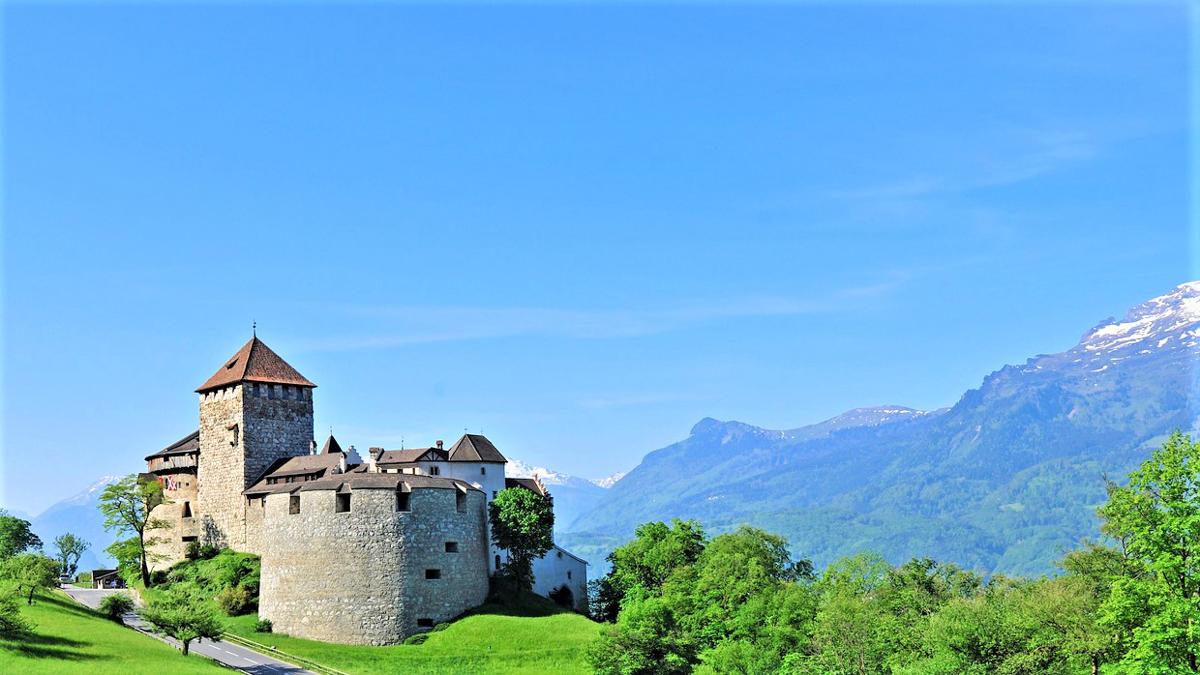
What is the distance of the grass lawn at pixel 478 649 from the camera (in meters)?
81.5

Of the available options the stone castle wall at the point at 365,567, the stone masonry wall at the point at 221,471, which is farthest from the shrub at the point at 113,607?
the stone masonry wall at the point at 221,471

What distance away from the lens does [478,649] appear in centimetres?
8494

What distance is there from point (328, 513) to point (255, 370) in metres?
21.6

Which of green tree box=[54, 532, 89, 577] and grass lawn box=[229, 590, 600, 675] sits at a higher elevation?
green tree box=[54, 532, 89, 577]

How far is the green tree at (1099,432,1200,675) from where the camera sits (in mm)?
43312

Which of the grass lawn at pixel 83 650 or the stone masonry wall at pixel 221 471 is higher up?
the stone masonry wall at pixel 221 471

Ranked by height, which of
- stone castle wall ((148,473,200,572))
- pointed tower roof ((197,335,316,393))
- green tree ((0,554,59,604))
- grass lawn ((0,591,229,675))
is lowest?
grass lawn ((0,591,229,675))

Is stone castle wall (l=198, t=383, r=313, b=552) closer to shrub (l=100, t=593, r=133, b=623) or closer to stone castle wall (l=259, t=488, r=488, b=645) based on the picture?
stone castle wall (l=259, t=488, r=488, b=645)

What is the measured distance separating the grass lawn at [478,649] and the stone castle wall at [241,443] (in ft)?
47.1

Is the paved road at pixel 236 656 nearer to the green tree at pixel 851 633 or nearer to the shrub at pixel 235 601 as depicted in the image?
the shrub at pixel 235 601

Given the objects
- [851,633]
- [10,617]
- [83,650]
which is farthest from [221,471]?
[851,633]

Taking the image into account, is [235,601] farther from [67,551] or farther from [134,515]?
[67,551]

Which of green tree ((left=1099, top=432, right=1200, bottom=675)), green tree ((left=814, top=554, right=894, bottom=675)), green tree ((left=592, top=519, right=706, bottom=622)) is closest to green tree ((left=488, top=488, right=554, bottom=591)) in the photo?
green tree ((left=592, top=519, right=706, bottom=622))

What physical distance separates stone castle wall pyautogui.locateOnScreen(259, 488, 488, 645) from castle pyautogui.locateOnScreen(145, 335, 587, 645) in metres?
0.09
